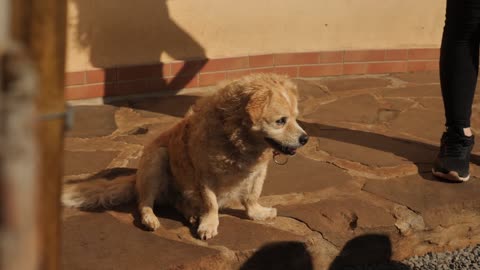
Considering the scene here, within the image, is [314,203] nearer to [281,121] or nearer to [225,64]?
[281,121]

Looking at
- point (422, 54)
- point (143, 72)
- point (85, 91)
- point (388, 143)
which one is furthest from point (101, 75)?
point (422, 54)

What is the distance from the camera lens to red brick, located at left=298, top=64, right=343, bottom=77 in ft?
21.9

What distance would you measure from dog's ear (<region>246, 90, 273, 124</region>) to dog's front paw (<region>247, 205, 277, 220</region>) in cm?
56

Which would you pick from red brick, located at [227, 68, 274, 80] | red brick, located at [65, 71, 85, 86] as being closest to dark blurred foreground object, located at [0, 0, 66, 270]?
red brick, located at [65, 71, 85, 86]

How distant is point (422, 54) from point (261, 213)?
156 inches

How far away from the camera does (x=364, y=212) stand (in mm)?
3873

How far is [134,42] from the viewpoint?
5.85 m

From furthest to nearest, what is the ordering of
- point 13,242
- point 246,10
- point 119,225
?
point 246,10 < point 119,225 < point 13,242

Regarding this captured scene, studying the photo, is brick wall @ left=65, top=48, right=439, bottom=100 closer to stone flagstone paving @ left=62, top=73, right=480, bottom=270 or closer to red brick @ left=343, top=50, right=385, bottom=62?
red brick @ left=343, top=50, right=385, bottom=62

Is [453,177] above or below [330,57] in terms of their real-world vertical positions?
below

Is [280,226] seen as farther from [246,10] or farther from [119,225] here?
[246,10]

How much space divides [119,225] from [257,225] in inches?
28.2

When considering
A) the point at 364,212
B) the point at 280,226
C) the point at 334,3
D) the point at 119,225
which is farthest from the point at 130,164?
the point at 334,3

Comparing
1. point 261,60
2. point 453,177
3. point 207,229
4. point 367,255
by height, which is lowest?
point 367,255
